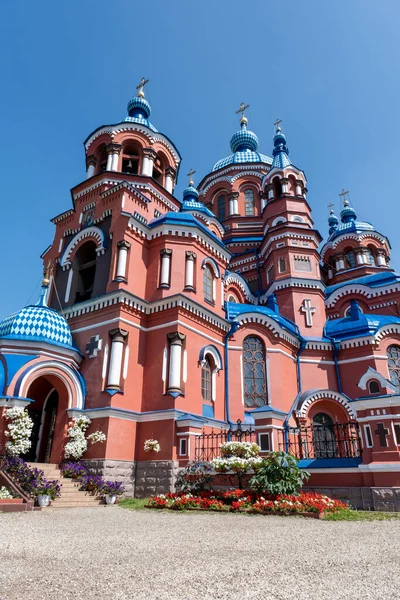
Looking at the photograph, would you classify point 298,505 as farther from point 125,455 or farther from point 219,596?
point 125,455

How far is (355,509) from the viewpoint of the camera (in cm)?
827

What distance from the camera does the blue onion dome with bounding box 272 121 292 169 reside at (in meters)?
22.0

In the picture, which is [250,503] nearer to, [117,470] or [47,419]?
[117,470]

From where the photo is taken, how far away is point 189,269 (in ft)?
45.6

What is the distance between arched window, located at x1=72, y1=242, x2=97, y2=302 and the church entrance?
3322 millimetres

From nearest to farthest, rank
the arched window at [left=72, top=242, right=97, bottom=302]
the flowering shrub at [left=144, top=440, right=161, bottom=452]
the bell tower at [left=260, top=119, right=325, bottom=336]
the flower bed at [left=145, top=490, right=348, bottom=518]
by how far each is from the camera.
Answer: the flower bed at [left=145, top=490, right=348, bottom=518] < the flowering shrub at [left=144, top=440, right=161, bottom=452] < the arched window at [left=72, top=242, right=97, bottom=302] < the bell tower at [left=260, top=119, right=325, bottom=336]

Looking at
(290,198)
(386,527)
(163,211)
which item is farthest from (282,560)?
(290,198)

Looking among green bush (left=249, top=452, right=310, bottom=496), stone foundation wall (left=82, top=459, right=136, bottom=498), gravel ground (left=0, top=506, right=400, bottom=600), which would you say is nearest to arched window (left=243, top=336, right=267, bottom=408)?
stone foundation wall (left=82, top=459, right=136, bottom=498)

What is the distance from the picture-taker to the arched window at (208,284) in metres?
14.8

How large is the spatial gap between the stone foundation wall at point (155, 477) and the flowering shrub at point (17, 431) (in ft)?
10.1

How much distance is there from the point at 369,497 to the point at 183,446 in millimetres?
4735

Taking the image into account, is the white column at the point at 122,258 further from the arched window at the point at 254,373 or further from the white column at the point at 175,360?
the arched window at the point at 254,373

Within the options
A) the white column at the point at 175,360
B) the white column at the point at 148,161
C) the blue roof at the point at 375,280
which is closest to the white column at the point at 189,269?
the white column at the point at 175,360

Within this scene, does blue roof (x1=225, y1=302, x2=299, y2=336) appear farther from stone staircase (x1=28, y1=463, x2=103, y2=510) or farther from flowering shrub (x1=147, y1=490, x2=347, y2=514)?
stone staircase (x1=28, y1=463, x2=103, y2=510)
